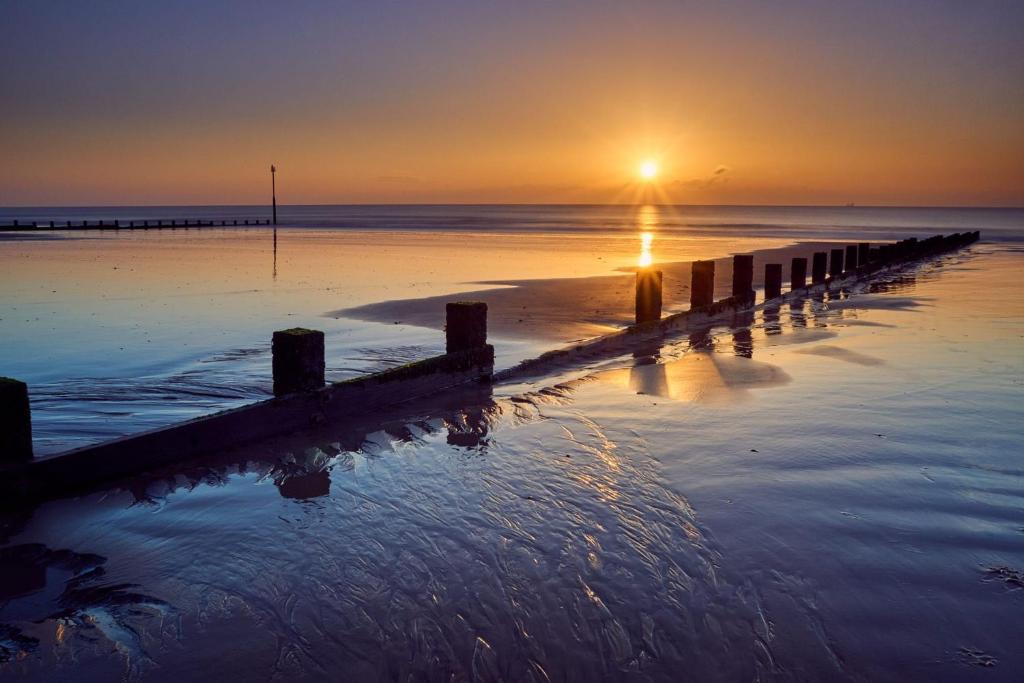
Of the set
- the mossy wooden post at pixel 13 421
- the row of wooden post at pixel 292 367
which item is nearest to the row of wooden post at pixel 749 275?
the row of wooden post at pixel 292 367

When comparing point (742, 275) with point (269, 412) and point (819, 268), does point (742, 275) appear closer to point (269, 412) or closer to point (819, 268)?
point (819, 268)

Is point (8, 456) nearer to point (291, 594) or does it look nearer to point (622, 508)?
point (291, 594)

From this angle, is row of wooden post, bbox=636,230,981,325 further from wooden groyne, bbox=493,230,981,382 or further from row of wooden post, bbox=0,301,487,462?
row of wooden post, bbox=0,301,487,462

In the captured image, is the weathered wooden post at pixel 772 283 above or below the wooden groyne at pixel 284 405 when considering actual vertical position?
above

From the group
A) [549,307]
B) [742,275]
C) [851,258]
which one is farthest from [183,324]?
[851,258]

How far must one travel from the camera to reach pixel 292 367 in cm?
612

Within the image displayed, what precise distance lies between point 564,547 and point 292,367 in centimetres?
291

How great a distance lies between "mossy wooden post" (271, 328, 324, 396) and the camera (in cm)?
604

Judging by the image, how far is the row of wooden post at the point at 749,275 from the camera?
11.4 m

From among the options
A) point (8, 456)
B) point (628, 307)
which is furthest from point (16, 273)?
point (8, 456)

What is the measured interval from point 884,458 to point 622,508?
2.35 metres

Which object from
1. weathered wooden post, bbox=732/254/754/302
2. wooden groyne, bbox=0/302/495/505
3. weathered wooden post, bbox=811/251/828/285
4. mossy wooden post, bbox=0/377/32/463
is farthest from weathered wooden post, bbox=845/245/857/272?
mossy wooden post, bbox=0/377/32/463

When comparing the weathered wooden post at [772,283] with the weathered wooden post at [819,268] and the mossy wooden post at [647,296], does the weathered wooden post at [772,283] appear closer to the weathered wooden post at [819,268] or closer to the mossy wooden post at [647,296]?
the weathered wooden post at [819,268]

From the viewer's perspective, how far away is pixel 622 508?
4.80 meters
